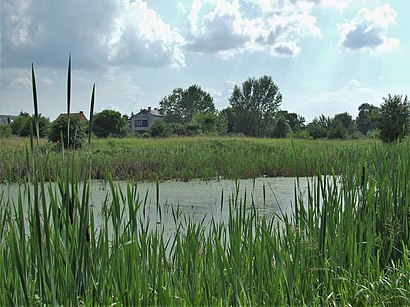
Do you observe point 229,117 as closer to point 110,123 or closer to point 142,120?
point 142,120

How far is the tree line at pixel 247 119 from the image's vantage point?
92.7 ft

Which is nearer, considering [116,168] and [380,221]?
[380,221]

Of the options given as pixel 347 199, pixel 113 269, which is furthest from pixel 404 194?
pixel 113 269

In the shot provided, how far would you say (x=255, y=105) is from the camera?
44.0 m

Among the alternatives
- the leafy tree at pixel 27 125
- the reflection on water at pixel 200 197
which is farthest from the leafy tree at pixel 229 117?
the reflection on water at pixel 200 197

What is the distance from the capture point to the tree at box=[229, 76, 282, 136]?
43.3 meters

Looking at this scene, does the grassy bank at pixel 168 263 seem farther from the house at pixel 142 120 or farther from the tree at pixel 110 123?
the house at pixel 142 120

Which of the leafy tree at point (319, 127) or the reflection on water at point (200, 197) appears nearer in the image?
the reflection on water at point (200, 197)

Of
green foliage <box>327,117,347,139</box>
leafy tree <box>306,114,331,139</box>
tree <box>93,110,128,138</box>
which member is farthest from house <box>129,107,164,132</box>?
green foliage <box>327,117,347,139</box>

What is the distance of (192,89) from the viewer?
2212 inches

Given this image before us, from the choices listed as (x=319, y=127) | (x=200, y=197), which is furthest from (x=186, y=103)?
(x=200, y=197)

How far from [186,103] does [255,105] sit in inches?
554

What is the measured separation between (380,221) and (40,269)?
5.83ft

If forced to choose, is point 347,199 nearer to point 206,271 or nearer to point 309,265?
point 309,265
